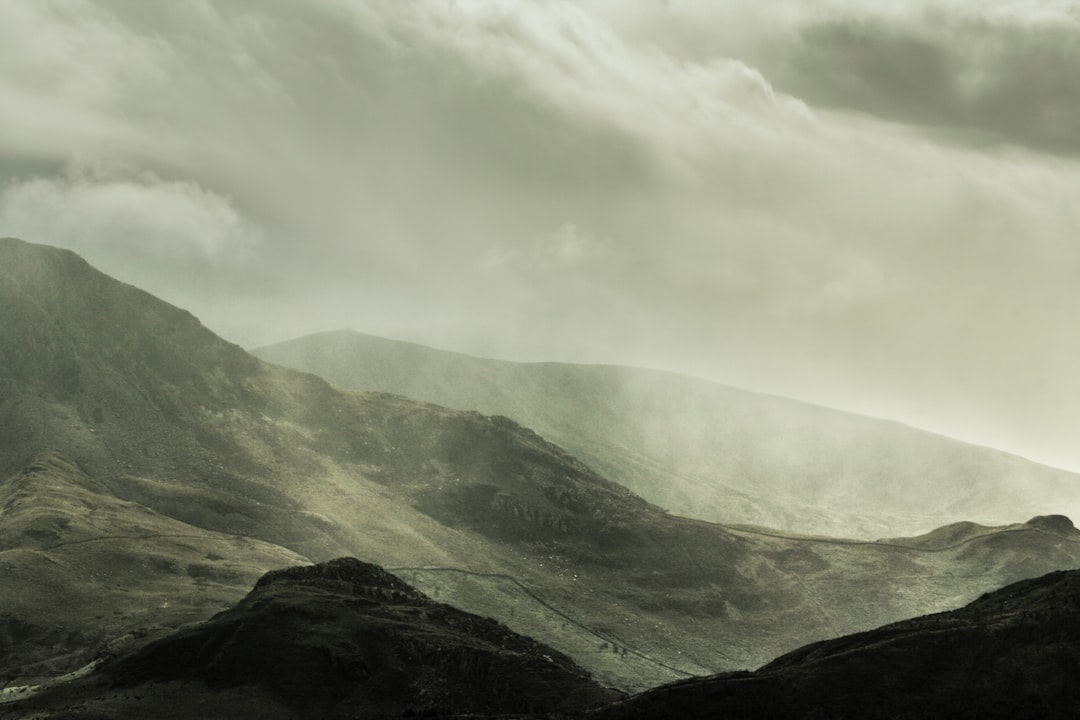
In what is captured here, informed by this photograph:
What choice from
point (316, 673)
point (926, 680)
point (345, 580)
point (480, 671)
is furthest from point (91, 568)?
point (926, 680)

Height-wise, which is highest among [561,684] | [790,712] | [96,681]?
[790,712]

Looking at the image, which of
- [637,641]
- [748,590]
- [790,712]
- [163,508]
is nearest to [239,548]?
[163,508]

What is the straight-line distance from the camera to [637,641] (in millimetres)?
170750

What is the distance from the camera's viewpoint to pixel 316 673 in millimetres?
99812

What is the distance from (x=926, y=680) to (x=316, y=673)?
2243 inches

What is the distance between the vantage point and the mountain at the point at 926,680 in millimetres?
72250

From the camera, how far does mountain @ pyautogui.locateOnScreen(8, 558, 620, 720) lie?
92812mm

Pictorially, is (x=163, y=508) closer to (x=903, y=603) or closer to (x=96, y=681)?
(x=96, y=681)

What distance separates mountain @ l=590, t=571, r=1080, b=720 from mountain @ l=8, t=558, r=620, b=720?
1993 cm

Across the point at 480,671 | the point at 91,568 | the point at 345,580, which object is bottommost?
the point at 91,568

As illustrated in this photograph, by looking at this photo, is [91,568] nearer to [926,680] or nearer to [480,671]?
[480,671]

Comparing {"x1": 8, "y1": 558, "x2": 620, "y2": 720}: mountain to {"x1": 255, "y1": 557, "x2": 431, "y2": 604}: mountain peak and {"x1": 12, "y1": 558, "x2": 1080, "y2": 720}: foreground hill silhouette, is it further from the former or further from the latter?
{"x1": 255, "y1": 557, "x2": 431, "y2": 604}: mountain peak

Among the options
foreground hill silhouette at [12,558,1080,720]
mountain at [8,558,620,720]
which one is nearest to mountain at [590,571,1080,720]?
foreground hill silhouette at [12,558,1080,720]

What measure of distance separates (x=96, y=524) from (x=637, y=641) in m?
88.8
